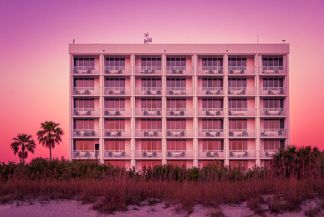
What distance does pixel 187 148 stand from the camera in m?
71.9

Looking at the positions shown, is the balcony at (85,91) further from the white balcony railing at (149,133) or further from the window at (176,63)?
the window at (176,63)

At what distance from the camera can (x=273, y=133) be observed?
72.2m

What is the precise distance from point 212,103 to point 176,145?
25.4 ft

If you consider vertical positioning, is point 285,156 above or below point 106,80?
below

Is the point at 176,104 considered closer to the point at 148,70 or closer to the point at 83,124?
the point at 148,70

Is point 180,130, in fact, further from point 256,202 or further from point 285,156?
point 256,202

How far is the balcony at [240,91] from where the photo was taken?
72375mm

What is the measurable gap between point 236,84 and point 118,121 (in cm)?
1725

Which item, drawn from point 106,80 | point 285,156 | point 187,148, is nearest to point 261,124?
point 187,148

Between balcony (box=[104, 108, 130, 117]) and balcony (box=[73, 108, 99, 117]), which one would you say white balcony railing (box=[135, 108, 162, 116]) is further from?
balcony (box=[73, 108, 99, 117])

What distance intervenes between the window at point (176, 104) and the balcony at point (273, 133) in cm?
1142

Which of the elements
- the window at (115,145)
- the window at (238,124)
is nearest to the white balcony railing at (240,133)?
the window at (238,124)

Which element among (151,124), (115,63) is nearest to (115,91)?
(115,63)

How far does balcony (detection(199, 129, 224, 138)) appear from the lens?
71500 mm
